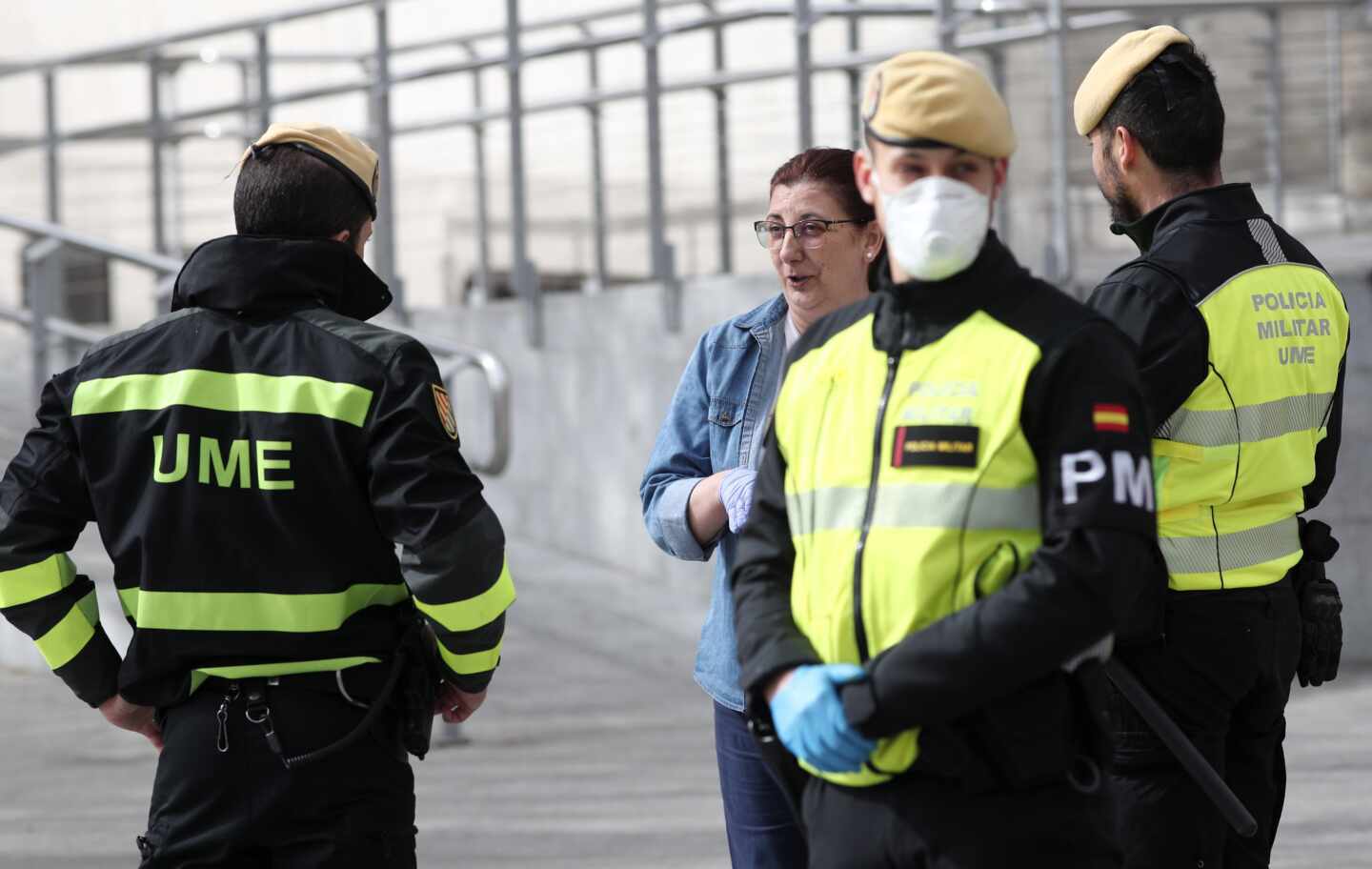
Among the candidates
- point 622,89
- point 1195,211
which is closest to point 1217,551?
point 1195,211

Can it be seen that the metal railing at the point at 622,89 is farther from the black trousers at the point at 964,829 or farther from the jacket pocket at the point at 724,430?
the black trousers at the point at 964,829

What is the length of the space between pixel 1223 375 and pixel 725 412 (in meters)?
0.77

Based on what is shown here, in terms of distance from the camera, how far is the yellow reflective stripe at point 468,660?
2822mm

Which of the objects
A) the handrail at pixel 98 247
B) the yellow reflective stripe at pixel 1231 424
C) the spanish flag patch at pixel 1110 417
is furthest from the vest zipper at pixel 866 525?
the handrail at pixel 98 247

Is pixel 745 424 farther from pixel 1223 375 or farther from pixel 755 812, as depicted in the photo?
pixel 1223 375

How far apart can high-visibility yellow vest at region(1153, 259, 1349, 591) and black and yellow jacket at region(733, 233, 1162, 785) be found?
76 cm

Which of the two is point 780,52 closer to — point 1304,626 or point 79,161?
point 79,161

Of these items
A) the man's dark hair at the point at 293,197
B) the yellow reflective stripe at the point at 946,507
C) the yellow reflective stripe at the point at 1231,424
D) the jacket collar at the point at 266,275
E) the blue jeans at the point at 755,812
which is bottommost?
the blue jeans at the point at 755,812

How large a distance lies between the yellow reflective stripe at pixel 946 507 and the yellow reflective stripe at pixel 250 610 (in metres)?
0.79

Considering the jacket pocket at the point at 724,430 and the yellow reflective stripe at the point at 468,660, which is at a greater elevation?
the jacket pocket at the point at 724,430

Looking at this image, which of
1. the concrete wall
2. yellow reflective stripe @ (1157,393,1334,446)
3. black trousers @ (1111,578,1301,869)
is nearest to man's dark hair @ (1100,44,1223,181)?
yellow reflective stripe @ (1157,393,1334,446)

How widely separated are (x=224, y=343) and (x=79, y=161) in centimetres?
867

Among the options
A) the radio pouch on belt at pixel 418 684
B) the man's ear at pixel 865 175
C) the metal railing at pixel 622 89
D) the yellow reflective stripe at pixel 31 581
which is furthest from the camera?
the metal railing at pixel 622 89

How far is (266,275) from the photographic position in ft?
9.02
